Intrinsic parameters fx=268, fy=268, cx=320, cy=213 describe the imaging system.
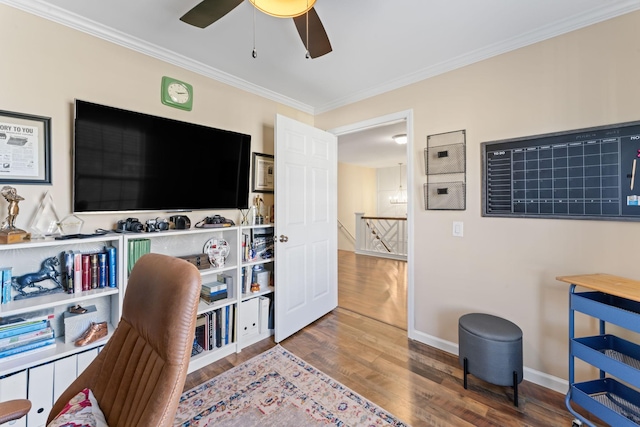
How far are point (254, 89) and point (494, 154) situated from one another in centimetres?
233

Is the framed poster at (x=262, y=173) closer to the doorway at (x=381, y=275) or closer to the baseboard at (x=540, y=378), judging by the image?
the doorway at (x=381, y=275)

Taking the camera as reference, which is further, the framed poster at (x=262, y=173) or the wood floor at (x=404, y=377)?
the framed poster at (x=262, y=173)

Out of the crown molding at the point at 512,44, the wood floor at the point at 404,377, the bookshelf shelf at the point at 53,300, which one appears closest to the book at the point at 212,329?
the wood floor at the point at 404,377

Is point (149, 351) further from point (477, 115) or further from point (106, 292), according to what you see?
point (477, 115)

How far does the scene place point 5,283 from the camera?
1.48 metres

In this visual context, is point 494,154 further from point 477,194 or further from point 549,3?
point 549,3

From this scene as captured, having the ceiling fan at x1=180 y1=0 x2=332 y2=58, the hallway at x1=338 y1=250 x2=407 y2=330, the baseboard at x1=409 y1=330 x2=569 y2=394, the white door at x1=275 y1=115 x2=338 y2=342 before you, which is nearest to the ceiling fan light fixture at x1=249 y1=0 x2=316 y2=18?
the ceiling fan at x1=180 y1=0 x2=332 y2=58

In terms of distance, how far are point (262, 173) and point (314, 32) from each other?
160 centimetres

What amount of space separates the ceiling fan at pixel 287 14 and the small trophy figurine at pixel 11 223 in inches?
54.4

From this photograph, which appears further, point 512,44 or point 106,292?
point 512,44

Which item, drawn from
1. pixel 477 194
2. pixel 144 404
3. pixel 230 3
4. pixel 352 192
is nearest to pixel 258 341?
pixel 144 404

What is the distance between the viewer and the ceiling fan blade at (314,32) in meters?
1.47

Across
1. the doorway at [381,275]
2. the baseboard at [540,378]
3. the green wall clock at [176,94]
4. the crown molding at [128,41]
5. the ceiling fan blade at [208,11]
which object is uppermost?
the crown molding at [128,41]

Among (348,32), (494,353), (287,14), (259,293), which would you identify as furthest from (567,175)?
→ (259,293)
